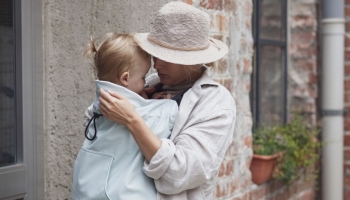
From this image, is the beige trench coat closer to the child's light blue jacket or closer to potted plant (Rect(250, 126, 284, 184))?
the child's light blue jacket

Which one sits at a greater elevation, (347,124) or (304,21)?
(304,21)

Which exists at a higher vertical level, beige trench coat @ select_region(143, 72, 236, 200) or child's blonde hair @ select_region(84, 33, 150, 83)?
child's blonde hair @ select_region(84, 33, 150, 83)

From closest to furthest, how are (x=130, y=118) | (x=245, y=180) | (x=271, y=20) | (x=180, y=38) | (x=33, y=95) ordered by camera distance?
1. (x=130, y=118)
2. (x=180, y=38)
3. (x=33, y=95)
4. (x=245, y=180)
5. (x=271, y=20)

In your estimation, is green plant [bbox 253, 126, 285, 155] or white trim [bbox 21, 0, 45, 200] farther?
green plant [bbox 253, 126, 285, 155]

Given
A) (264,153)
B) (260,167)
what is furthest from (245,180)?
(264,153)

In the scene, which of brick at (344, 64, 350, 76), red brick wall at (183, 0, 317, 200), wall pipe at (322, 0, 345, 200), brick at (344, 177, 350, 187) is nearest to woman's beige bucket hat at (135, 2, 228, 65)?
red brick wall at (183, 0, 317, 200)

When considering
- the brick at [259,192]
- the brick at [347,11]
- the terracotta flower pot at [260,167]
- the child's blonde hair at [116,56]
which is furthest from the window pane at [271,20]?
the child's blonde hair at [116,56]

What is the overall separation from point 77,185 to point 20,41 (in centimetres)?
89

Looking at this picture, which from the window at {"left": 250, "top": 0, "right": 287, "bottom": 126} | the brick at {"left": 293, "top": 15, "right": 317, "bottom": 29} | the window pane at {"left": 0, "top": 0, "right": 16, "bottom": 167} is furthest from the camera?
the brick at {"left": 293, "top": 15, "right": 317, "bottom": 29}

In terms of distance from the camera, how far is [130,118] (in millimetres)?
1697

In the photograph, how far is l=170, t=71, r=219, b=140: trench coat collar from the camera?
176cm

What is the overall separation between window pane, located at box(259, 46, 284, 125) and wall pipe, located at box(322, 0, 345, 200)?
30 centimetres

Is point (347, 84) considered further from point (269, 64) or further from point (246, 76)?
point (246, 76)

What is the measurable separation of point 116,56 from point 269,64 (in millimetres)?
2341
